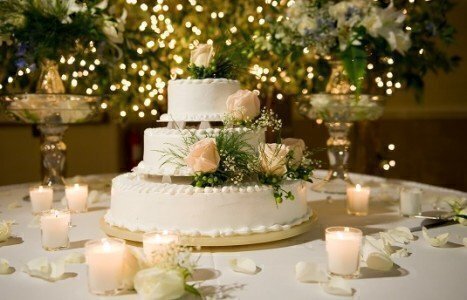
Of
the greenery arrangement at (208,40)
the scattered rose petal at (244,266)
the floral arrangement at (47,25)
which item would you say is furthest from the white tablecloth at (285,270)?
the greenery arrangement at (208,40)

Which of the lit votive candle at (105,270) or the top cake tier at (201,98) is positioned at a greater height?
the top cake tier at (201,98)

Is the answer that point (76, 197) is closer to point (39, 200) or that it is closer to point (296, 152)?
point (39, 200)

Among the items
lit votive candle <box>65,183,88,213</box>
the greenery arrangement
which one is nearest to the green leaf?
the greenery arrangement

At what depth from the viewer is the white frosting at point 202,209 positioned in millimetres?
2125

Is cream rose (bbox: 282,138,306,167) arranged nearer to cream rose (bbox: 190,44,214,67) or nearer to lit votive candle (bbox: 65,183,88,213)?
cream rose (bbox: 190,44,214,67)

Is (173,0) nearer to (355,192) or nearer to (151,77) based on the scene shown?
(151,77)

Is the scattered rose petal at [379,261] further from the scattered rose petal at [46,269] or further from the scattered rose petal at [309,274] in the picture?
the scattered rose petal at [46,269]

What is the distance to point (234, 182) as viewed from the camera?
2.21 m

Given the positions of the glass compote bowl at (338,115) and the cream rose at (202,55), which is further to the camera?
the glass compote bowl at (338,115)

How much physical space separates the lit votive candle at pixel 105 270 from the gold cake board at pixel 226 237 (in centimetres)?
42

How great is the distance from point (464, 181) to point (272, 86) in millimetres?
4596

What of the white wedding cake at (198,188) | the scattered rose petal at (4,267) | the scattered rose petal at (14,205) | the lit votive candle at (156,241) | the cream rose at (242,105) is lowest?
the scattered rose petal at (4,267)

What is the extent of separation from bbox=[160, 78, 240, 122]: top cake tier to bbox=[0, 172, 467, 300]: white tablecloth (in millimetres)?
638

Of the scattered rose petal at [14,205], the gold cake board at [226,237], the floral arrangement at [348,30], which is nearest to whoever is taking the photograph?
the gold cake board at [226,237]
